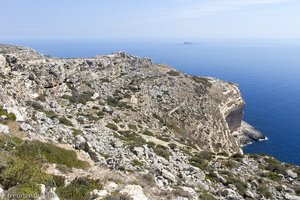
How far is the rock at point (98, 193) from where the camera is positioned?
14.2m

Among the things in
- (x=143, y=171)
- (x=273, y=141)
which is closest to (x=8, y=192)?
(x=143, y=171)

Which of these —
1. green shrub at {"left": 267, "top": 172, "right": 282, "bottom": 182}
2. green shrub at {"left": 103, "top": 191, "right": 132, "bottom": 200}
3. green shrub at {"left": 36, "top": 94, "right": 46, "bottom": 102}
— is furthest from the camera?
green shrub at {"left": 36, "top": 94, "right": 46, "bottom": 102}

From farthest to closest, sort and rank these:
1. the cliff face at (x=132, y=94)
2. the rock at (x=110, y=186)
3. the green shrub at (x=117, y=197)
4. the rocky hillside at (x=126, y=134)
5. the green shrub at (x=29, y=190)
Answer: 1. the cliff face at (x=132, y=94)
2. the rocky hillside at (x=126, y=134)
3. the rock at (x=110, y=186)
4. the green shrub at (x=117, y=197)
5. the green shrub at (x=29, y=190)

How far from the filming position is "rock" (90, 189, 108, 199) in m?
14.2

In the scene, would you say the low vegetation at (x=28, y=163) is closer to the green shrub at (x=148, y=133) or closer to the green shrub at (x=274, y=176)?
the green shrub at (x=274, y=176)

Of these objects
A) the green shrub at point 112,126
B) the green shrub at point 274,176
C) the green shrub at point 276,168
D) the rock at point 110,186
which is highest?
the rock at point 110,186

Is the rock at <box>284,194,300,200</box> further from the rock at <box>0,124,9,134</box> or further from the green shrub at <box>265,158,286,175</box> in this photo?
the rock at <box>0,124,9,134</box>

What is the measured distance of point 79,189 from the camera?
14.5 m

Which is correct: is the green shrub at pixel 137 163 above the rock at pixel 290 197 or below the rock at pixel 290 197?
above

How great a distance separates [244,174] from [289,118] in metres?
107

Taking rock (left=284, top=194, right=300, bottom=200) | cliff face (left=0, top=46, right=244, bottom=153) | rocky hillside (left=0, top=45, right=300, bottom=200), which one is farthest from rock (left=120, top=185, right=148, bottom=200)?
cliff face (left=0, top=46, right=244, bottom=153)

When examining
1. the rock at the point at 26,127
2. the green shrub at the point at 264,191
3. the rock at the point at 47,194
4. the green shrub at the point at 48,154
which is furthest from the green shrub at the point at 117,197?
the green shrub at the point at 264,191

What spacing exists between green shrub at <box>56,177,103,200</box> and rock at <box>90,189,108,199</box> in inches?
7.9

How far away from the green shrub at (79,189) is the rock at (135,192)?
1.37 meters
